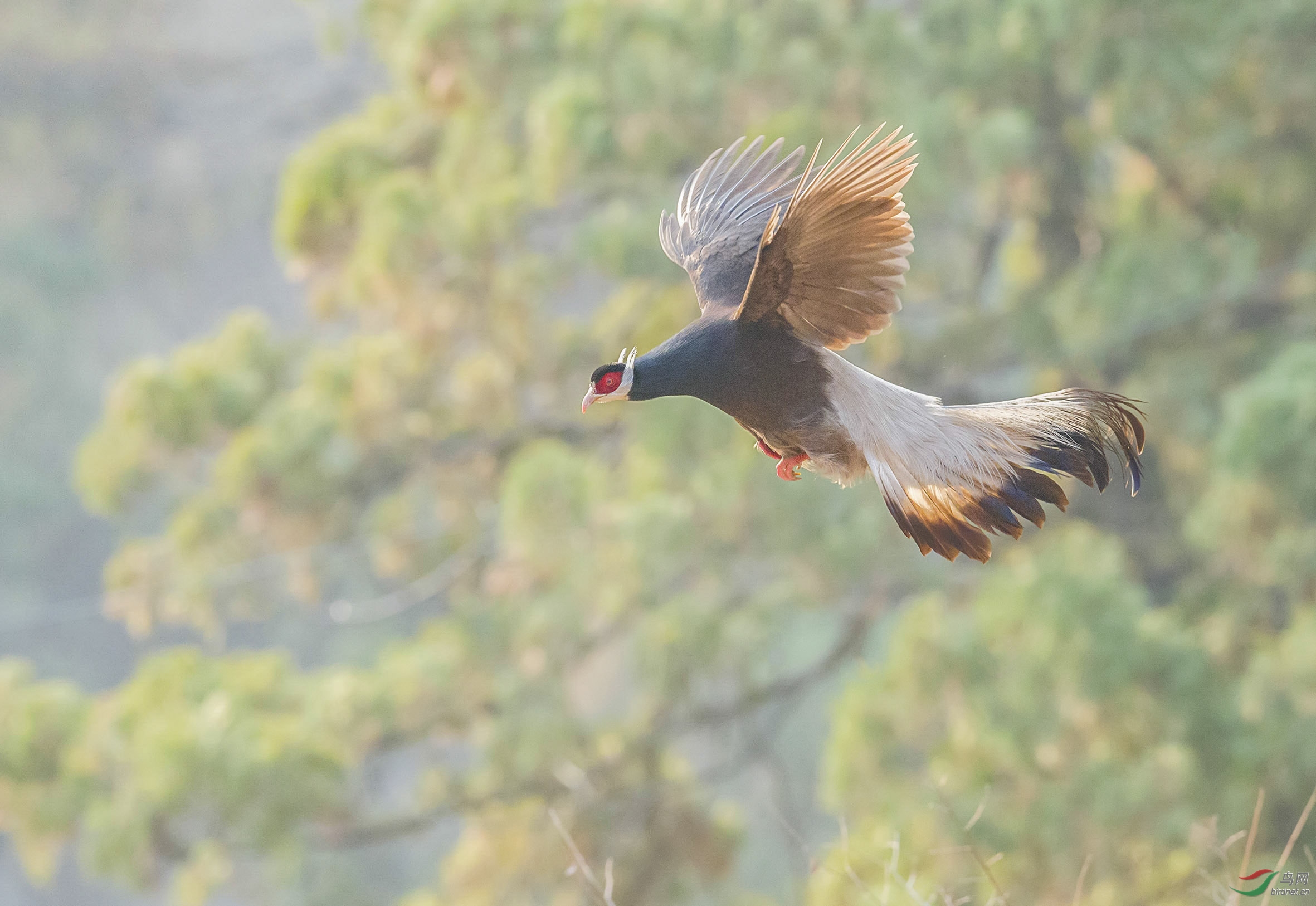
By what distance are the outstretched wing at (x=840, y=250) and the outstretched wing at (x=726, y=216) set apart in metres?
0.12

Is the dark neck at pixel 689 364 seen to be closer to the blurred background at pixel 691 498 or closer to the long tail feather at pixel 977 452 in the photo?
the long tail feather at pixel 977 452

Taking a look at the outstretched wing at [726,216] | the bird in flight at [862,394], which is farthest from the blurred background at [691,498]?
the bird in flight at [862,394]

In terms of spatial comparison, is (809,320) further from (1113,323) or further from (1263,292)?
(1263,292)

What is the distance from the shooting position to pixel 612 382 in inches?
46.7

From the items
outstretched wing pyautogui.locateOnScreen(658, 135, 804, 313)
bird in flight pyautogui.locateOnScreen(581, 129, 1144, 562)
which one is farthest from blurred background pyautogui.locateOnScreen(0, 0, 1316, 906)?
bird in flight pyautogui.locateOnScreen(581, 129, 1144, 562)

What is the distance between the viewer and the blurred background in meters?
2.95

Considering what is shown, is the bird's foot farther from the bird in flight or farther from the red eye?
the red eye

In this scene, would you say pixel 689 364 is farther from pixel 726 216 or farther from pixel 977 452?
pixel 726 216

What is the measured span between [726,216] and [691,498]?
182cm

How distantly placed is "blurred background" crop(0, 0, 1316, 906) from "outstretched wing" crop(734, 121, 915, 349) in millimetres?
1736

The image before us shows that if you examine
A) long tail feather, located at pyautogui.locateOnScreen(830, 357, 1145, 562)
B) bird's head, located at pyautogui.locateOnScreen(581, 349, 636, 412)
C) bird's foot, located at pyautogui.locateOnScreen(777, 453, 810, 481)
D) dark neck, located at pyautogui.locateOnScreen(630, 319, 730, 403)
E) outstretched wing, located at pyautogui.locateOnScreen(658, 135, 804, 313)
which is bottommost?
long tail feather, located at pyautogui.locateOnScreen(830, 357, 1145, 562)

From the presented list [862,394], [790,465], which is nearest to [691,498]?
[790,465]

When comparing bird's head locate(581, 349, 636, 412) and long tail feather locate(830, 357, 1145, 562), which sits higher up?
bird's head locate(581, 349, 636, 412)

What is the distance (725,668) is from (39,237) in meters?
7.91
